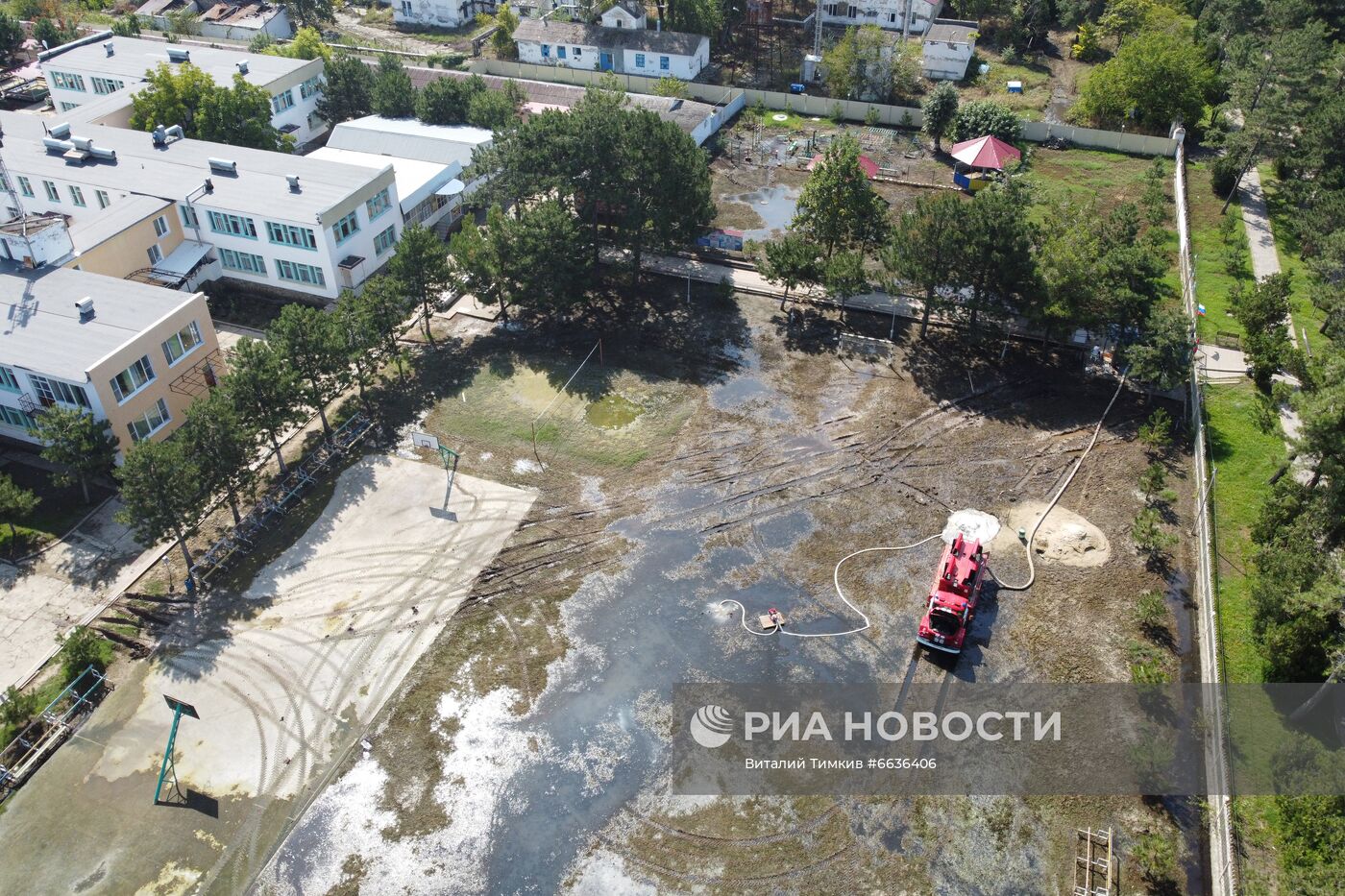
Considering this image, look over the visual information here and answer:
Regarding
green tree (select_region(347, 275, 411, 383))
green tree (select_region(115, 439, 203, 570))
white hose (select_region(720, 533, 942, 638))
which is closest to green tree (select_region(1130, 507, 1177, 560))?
white hose (select_region(720, 533, 942, 638))

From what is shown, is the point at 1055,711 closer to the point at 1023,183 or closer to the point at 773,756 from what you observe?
the point at 773,756

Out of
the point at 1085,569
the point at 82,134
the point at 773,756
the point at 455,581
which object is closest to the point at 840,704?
the point at 773,756

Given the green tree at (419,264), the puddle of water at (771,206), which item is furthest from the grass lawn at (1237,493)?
the green tree at (419,264)

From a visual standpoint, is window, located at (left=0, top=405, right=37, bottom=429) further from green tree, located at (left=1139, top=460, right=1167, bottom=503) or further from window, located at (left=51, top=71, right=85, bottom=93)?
green tree, located at (left=1139, top=460, right=1167, bottom=503)

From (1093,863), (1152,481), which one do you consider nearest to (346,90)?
(1152,481)

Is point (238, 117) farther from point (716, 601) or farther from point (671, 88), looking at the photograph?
point (716, 601)
